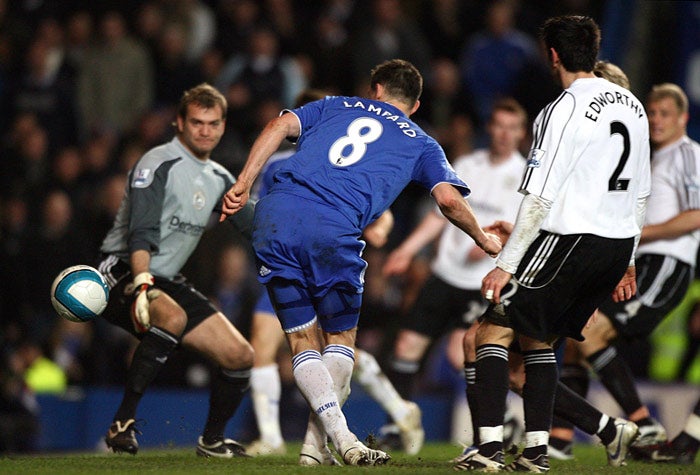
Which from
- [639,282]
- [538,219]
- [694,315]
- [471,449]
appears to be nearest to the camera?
[538,219]

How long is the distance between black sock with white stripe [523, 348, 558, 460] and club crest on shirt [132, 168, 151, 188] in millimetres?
2629

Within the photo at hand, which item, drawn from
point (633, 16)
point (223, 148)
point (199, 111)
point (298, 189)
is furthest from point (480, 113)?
point (298, 189)

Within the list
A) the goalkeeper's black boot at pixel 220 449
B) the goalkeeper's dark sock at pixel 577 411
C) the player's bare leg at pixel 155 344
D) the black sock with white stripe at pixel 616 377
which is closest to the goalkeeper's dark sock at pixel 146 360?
the player's bare leg at pixel 155 344

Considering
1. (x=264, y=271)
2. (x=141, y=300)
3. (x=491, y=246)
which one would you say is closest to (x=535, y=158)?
(x=491, y=246)

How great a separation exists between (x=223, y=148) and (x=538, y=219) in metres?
7.74

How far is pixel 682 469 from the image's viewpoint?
24.3 ft

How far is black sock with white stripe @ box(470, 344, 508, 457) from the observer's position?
630 centimetres

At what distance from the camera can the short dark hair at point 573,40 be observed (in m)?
6.30

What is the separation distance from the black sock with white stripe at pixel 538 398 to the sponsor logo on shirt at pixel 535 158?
103 centimetres

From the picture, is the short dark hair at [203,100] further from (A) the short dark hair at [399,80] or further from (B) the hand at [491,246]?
(B) the hand at [491,246]

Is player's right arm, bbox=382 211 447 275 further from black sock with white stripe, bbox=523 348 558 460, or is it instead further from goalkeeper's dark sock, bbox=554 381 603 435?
black sock with white stripe, bbox=523 348 558 460

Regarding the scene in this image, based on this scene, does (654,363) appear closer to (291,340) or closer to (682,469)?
(682,469)

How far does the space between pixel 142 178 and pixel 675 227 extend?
3.54 m

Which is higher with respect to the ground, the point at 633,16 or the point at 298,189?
the point at 633,16
